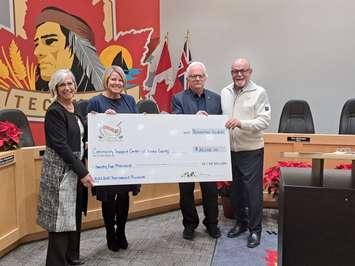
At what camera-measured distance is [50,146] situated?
8.91 ft

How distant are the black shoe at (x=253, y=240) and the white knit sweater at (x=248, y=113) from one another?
752mm

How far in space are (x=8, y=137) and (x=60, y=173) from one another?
920mm

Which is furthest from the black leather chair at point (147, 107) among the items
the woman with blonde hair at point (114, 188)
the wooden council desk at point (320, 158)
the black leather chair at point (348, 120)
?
the wooden council desk at point (320, 158)

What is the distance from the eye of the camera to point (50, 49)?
471cm

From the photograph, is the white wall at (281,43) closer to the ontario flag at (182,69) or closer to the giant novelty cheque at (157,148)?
the ontario flag at (182,69)

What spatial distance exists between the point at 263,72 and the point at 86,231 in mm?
3513

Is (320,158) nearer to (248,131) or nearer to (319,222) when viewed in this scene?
(319,222)

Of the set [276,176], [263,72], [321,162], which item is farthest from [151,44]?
[321,162]

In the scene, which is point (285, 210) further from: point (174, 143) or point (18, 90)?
point (18, 90)

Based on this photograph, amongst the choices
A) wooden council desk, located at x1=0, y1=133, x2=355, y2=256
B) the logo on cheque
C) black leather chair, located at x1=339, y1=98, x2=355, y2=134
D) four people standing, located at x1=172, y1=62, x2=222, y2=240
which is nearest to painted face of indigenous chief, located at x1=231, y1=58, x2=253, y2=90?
four people standing, located at x1=172, y1=62, x2=222, y2=240

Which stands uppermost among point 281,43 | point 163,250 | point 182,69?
point 281,43

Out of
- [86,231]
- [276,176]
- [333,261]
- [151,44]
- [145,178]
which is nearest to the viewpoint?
[333,261]

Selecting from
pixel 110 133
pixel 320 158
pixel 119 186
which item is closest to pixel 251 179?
pixel 119 186

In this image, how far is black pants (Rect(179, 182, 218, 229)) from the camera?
12.0 feet
